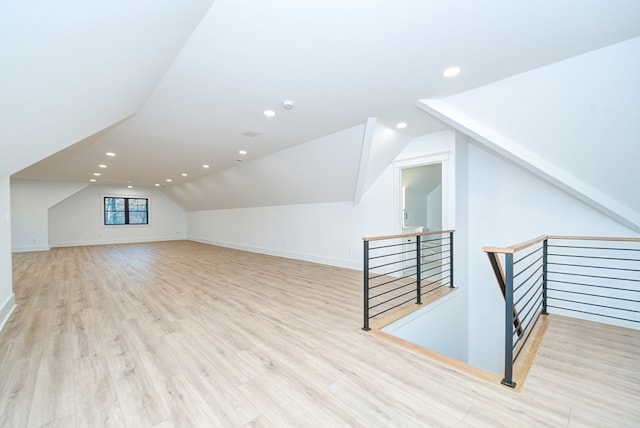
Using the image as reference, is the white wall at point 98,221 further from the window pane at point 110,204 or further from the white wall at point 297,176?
the white wall at point 297,176

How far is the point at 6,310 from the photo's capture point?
2902mm

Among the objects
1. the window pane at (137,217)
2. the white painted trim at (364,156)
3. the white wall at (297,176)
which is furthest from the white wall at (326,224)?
the window pane at (137,217)

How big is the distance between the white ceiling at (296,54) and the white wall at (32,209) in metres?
8.32

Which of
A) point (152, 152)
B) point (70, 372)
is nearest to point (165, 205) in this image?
point (152, 152)

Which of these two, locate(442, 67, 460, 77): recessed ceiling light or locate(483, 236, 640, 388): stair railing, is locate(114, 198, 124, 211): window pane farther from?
locate(483, 236, 640, 388): stair railing

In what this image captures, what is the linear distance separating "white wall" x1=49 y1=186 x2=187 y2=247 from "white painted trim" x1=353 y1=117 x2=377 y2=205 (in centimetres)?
1000

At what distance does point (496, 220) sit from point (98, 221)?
12.9m

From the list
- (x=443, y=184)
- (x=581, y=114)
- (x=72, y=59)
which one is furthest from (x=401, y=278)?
(x=72, y=59)

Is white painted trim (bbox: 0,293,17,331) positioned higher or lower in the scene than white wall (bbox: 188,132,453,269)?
lower

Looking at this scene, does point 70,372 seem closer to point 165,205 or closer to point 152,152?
point 152,152

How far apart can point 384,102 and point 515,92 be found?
4.19 ft

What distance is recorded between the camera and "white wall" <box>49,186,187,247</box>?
31.1ft

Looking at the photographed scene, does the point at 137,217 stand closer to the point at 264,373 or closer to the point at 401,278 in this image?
the point at 401,278

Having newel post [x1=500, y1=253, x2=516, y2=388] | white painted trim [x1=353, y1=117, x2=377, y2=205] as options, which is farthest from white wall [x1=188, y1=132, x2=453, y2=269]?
newel post [x1=500, y1=253, x2=516, y2=388]
